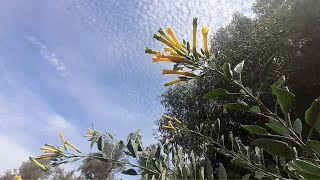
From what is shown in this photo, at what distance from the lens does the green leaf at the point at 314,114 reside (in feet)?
2.21

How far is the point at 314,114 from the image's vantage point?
0.68 meters

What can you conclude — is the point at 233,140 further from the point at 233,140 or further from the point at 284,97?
the point at 284,97

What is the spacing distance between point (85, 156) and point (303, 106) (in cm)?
810

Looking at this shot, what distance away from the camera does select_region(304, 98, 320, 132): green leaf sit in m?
0.67

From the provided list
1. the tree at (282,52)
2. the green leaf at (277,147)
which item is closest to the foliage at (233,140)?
the green leaf at (277,147)

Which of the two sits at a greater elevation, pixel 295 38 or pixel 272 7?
pixel 272 7

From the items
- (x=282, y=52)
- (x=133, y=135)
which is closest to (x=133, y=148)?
(x=133, y=135)

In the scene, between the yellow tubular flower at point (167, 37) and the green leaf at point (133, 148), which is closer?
the yellow tubular flower at point (167, 37)

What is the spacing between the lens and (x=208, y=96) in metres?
0.92

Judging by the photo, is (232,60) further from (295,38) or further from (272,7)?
(272,7)

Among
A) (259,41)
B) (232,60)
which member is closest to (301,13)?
(259,41)

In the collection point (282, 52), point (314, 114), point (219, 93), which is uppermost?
point (282, 52)

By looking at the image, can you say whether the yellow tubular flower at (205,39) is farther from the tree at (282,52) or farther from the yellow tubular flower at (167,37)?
the tree at (282,52)

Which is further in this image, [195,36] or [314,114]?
[195,36]
